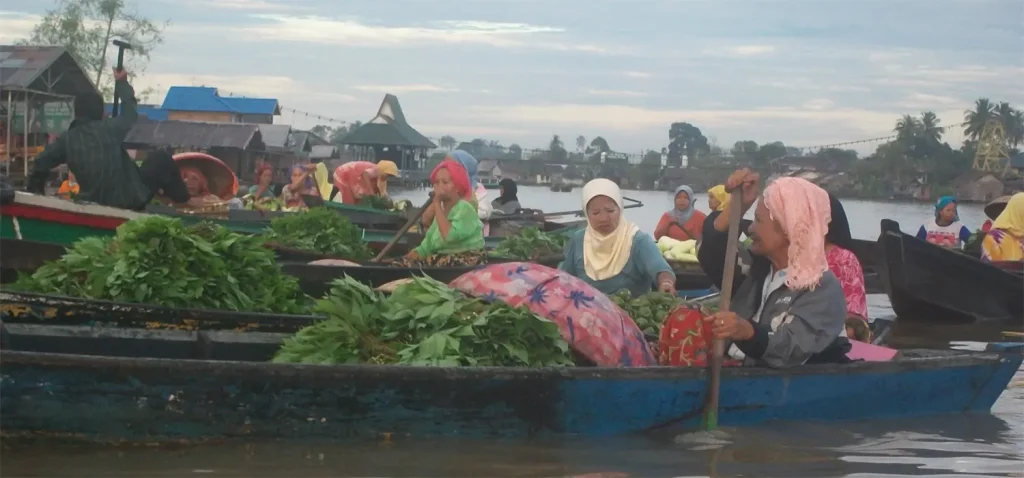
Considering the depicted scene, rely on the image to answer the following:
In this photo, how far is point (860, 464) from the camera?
515 centimetres

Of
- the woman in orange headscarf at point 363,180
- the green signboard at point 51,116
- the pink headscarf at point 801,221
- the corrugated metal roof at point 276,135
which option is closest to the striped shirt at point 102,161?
the pink headscarf at point 801,221

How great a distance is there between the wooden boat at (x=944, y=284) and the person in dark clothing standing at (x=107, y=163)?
6701 millimetres

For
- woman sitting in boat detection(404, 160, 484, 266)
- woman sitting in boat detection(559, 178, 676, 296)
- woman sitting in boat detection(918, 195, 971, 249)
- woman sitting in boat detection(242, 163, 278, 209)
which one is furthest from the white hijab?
woman sitting in boat detection(242, 163, 278, 209)

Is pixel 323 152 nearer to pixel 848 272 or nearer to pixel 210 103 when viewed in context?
pixel 210 103

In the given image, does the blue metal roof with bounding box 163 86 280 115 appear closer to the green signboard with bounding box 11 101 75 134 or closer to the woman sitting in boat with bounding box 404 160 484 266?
the green signboard with bounding box 11 101 75 134

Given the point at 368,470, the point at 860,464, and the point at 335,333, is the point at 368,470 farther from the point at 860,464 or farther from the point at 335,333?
the point at 860,464

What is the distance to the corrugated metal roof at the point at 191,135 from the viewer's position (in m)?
40.1

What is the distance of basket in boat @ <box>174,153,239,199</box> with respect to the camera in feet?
43.8

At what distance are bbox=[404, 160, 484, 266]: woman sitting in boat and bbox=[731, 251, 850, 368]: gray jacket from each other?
2948 mm

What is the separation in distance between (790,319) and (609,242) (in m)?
A: 1.73

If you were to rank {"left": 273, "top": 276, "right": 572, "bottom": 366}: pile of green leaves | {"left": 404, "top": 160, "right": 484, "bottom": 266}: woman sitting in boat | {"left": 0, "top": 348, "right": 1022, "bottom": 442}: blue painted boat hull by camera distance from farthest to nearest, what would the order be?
{"left": 404, "top": 160, "right": 484, "bottom": 266}: woman sitting in boat → {"left": 273, "top": 276, "right": 572, "bottom": 366}: pile of green leaves → {"left": 0, "top": 348, "right": 1022, "bottom": 442}: blue painted boat hull

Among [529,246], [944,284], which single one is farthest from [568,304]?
[944,284]

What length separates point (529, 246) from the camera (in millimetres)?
10312

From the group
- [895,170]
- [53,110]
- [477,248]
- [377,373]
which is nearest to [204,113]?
[53,110]
